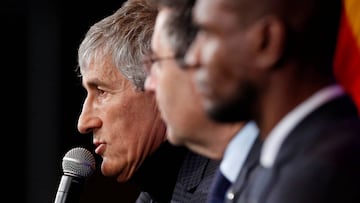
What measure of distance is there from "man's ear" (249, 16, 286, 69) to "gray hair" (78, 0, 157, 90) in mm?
851

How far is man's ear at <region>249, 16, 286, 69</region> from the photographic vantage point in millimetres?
1013

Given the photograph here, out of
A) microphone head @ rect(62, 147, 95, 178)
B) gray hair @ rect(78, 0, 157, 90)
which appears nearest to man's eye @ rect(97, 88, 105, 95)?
gray hair @ rect(78, 0, 157, 90)

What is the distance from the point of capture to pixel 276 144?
3.41ft

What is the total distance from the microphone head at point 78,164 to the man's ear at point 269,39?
2.83ft

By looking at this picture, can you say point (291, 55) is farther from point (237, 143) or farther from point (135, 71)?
point (135, 71)

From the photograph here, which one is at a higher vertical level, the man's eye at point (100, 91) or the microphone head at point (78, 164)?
the man's eye at point (100, 91)

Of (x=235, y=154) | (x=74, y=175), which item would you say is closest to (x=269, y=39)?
(x=235, y=154)

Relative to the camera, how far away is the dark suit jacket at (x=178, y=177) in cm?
188

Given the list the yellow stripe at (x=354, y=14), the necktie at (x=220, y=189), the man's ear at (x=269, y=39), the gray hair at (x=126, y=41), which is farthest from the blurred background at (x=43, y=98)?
the man's ear at (x=269, y=39)

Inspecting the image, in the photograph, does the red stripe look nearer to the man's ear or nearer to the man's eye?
the man's ear

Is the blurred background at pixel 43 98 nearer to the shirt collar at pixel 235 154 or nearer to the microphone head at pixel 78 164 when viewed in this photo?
the microphone head at pixel 78 164

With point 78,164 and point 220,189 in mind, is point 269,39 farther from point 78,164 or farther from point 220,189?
point 78,164

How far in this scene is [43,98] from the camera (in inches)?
95.7

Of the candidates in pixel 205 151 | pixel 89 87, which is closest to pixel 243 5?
pixel 205 151
